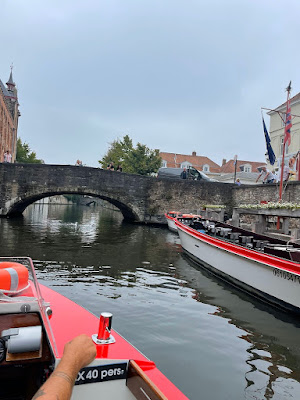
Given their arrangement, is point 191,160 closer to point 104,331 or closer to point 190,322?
point 190,322

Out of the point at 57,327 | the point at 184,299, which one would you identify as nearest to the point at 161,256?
the point at 184,299

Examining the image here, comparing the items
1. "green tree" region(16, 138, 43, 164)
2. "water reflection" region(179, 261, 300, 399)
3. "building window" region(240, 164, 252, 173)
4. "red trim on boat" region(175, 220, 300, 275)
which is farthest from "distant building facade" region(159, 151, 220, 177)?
"water reflection" region(179, 261, 300, 399)

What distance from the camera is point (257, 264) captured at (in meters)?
5.59

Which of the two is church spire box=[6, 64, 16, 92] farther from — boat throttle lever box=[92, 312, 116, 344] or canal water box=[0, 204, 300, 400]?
boat throttle lever box=[92, 312, 116, 344]

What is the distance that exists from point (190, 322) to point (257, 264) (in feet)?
5.70

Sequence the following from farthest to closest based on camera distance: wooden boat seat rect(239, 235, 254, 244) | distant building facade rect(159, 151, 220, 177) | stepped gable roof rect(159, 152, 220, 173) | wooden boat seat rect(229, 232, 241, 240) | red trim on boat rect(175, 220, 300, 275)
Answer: stepped gable roof rect(159, 152, 220, 173) < distant building facade rect(159, 151, 220, 177) < wooden boat seat rect(229, 232, 241, 240) < wooden boat seat rect(239, 235, 254, 244) < red trim on boat rect(175, 220, 300, 275)

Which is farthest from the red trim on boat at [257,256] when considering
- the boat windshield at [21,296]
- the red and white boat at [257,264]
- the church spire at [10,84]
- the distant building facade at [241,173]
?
the church spire at [10,84]

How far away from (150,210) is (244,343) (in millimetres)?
16667

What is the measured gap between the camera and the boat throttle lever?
1.98 metres

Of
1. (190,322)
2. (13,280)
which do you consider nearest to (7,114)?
(190,322)

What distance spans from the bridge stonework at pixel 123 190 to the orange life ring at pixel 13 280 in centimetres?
1619

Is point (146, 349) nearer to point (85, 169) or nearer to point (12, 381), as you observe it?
point (12, 381)

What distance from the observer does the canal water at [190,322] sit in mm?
3145

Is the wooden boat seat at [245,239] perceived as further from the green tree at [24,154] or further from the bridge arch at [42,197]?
the green tree at [24,154]
